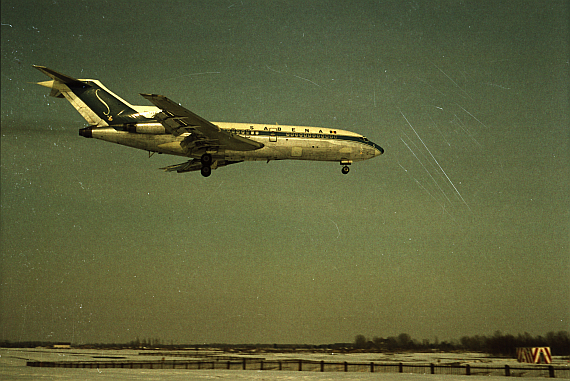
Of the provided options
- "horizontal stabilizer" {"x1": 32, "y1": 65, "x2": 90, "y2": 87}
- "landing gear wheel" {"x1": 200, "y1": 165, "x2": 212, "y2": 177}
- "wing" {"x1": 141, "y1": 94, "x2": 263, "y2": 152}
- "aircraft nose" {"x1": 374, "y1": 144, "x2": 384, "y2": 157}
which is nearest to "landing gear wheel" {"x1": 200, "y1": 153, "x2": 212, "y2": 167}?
"landing gear wheel" {"x1": 200, "y1": 165, "x2": 212, "y2": 177}

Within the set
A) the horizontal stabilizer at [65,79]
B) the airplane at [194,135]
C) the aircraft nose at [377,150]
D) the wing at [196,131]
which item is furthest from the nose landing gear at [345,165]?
the horizontal stabilizer at [65,79]

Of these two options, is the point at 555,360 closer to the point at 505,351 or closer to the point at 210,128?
the point at 505,351

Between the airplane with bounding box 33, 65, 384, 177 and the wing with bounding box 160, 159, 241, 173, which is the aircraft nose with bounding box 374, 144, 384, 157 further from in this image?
the wing with bounding box 160, 159, 241, 173

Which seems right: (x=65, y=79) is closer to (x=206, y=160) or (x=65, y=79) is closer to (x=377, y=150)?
(x=206, y=160)

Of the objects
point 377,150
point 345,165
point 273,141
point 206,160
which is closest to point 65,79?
point 206,160

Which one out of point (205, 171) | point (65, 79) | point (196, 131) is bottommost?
point (205, 171)

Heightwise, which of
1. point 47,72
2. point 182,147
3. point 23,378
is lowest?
point 23,378

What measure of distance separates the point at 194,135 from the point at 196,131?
2.89 ft

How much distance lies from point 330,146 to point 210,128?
10.5m

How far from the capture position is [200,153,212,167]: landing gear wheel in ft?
126

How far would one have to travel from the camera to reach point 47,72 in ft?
119

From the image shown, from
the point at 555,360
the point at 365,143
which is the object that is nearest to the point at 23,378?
the point at 365,143

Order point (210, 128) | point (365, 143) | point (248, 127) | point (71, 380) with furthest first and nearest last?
point (365, 143) → point (248, 127) → point (210, 128) → point (71, 380)

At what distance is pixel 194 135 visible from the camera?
37.0 metres
